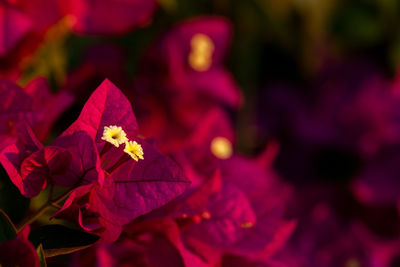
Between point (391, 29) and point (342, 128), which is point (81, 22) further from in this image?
point (391, 29)

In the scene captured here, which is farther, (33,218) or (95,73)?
(95,73)

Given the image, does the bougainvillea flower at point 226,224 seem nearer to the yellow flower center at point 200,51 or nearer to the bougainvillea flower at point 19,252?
the bougainvillea flower at point 19,252

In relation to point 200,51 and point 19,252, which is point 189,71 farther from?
point 19,252

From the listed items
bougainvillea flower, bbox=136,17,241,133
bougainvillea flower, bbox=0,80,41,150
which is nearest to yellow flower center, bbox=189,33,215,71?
bougainvillea flower, bbox=136,17,241,133

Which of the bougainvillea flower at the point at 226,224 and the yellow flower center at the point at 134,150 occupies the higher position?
the yellow flower center at the point at 134,150

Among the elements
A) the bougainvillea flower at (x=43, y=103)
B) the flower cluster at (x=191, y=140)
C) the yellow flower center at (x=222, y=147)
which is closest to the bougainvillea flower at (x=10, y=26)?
the flower cluster at (x=191, y=140)

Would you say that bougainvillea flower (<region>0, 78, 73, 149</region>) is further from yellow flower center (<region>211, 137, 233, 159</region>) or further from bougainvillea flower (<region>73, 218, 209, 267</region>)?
yellow flower center (<region>211, 137, 233, 159</region>)

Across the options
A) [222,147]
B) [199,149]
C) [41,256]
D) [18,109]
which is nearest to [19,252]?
[41,256]
